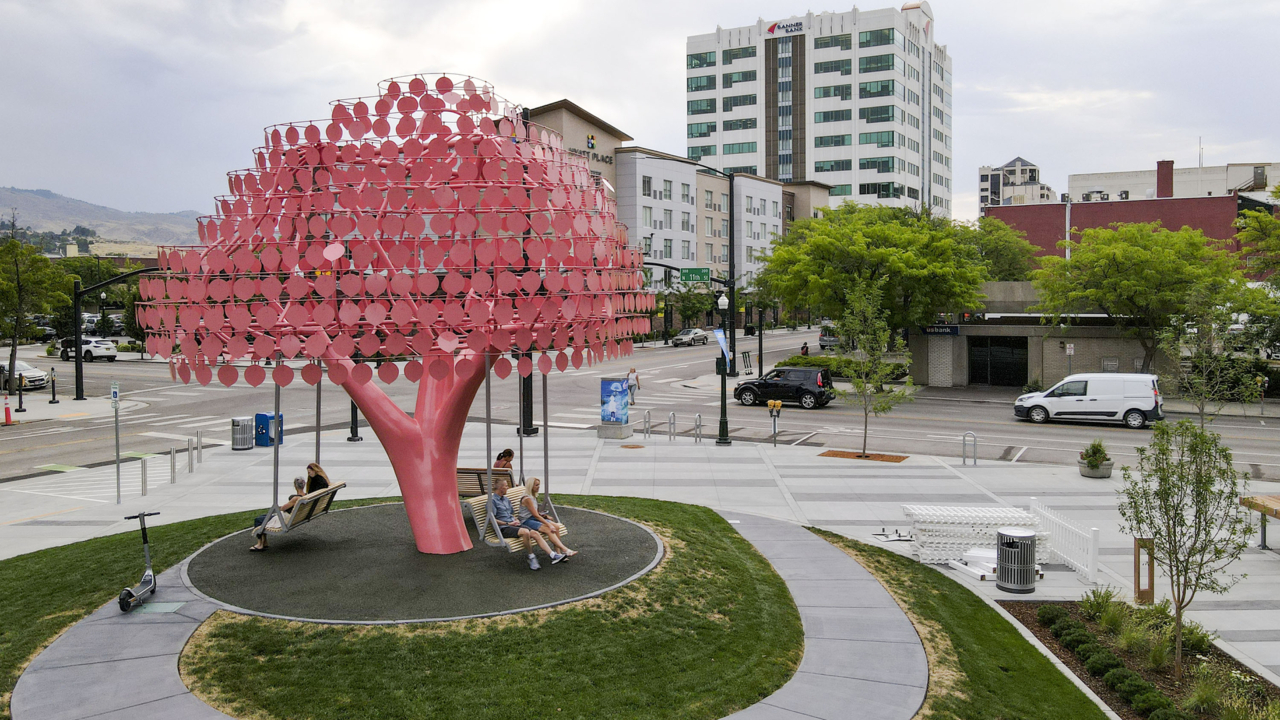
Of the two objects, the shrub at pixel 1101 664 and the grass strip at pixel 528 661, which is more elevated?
the grass strip at pixel 528 661

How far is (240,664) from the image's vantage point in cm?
898

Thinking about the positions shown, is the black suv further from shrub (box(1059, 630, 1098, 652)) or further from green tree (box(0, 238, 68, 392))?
green tree (box(0, 238, 68, 392))

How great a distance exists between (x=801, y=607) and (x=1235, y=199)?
228ft

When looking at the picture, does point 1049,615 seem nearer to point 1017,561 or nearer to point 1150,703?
point 1017,561

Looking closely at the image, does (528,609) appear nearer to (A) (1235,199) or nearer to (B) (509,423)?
(B) (509,423)

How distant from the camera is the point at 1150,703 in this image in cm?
858

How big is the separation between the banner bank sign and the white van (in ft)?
279

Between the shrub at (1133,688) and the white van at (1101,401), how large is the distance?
909 inches

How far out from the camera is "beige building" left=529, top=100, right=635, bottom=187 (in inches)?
2857

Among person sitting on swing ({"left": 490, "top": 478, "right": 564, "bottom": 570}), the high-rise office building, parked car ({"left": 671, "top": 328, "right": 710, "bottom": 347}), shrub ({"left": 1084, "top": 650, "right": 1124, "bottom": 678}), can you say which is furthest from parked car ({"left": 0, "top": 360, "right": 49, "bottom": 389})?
the high-rise office building

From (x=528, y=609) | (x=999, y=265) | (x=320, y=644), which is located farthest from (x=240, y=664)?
(x=999, y=265)

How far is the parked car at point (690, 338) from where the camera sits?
236 ft

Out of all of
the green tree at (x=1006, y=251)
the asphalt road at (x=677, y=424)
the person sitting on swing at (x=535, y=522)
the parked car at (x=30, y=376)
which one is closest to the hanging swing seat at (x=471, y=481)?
the person sitting on swing at (x=535, y=522)

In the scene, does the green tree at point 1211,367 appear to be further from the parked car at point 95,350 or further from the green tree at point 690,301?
the parked car at point 95,350
